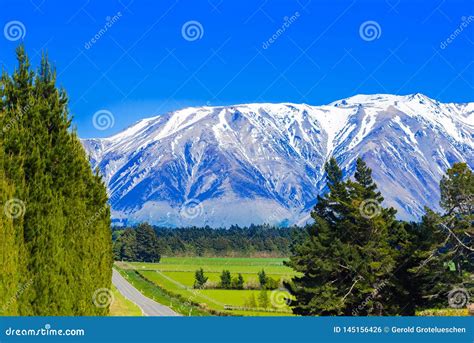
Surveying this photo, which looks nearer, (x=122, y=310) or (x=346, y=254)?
(x=346, y=254)

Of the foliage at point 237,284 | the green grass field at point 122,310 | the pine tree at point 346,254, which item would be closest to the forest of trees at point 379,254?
the pine tree at point 346,254

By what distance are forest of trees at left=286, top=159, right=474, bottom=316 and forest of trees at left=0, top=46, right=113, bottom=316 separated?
23040mm

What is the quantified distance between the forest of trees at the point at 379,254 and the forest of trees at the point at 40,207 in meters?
23.0

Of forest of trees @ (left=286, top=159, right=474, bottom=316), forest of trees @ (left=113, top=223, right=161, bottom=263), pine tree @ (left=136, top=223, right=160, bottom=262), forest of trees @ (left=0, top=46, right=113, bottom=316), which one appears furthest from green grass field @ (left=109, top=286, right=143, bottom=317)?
pine tree @ (left=136, top=223, right=160, bottom=262)

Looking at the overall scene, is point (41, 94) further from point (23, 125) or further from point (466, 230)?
point (466, 230)

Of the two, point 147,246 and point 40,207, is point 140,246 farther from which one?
point 40,207

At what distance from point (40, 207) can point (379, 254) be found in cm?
2986

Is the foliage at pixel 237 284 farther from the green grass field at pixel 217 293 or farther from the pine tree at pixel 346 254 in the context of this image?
the pine tree at pixel 346 254

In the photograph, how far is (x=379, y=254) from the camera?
145ft

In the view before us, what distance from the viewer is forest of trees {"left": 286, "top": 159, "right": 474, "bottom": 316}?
41.4 m

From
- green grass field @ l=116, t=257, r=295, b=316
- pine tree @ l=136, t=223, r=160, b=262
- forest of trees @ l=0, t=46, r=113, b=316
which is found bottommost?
forest of trees @ l=0, t=46, r=113, b=316

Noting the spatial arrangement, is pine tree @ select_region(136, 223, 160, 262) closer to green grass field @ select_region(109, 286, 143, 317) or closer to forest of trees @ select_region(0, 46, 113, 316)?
green grass field @ select_region(109, 286, 143, 317)

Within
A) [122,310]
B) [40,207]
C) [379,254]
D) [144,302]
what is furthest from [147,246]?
[40,207]

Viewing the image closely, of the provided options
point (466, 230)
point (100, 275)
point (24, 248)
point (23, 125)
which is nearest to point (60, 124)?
point (23, 125)
